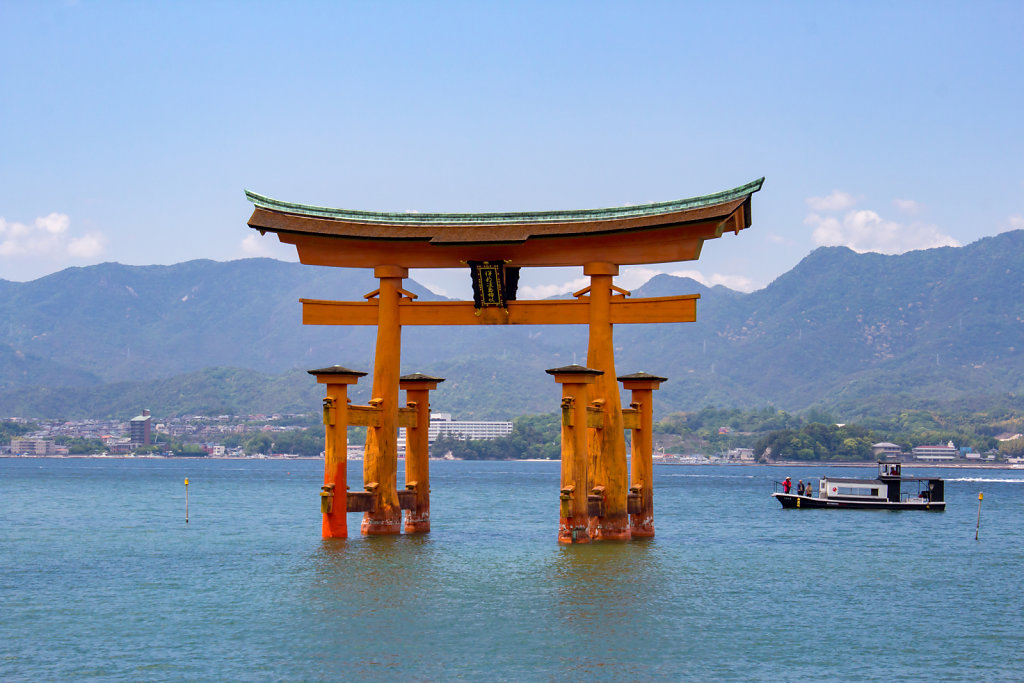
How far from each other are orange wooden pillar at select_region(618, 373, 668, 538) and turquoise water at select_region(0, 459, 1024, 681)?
3.40 ft

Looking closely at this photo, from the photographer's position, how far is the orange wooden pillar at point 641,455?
37062 mm

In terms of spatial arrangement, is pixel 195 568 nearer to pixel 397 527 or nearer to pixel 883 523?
pixel 397 527

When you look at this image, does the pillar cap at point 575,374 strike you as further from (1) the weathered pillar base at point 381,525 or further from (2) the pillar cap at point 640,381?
(1) the weathered pillar base at point 381,525

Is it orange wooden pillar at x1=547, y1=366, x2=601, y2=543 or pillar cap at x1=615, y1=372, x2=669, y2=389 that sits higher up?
pillar cap at x1=615, y1=372, x2=669, y2=389

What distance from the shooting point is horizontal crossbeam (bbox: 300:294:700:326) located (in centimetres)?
3450

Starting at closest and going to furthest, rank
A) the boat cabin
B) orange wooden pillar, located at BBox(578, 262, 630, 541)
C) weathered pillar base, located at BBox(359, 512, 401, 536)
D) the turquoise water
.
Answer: the turquoise water, orange wooden pillar, located at BBox(578, 262, 630, 541), weathered pillar base, located at BBox(359, 512, 401, 536), the boat cabin

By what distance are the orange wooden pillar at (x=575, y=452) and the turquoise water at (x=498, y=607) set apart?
2.67 ft

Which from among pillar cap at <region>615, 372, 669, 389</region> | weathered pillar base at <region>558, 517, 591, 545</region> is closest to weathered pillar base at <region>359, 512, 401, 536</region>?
weathered pillar base at <region>558, 517, 591, 545</region>

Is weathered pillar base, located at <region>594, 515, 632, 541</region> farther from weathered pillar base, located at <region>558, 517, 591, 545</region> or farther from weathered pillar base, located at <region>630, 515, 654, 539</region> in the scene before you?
weathered pillar base, located at <region>630, 515, 654, 539</region>

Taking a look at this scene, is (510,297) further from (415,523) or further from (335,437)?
(415,523)

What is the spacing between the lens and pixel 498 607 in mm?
26641

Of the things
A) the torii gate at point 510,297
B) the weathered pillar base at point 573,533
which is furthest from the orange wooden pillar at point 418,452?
the weathered pillar base at point 573,533

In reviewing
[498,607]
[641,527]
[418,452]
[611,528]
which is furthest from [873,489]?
[498,607]

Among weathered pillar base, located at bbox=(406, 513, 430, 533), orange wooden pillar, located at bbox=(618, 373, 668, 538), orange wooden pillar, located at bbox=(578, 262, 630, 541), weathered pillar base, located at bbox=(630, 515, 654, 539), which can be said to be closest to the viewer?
orange wooden pillar, located at bbox=(578, 262, 630, 541)
